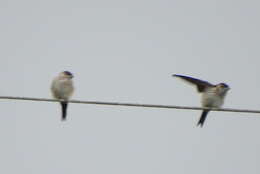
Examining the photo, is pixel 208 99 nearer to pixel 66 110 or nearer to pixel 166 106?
pixel 66 110

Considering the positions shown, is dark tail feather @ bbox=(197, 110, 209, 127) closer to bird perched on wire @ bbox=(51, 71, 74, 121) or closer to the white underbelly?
the white underbelly

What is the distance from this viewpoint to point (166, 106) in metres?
9.34

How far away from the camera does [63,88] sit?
12891 millimetres

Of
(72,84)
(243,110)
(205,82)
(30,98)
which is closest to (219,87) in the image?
(205,82)

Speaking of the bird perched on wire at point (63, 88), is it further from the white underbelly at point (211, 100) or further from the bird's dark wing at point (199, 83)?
the white underbelly at point (211, 100)

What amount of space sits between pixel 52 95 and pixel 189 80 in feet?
7.15

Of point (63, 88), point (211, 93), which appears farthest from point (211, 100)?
point (63, 88)

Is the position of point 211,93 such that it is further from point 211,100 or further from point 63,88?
point 63,88

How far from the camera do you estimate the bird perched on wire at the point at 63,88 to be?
12898 millimetres

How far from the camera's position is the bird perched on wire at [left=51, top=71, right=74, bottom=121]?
42.3 feet

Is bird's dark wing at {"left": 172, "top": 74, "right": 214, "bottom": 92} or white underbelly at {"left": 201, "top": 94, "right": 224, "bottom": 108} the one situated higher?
bird's dark wing at {"left": 172, "top": 74, "right": 214, "bottom": 92}

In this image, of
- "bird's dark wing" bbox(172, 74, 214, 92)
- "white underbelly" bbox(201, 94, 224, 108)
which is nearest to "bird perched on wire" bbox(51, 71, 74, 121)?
"bird's dark wing" bbox(172, 74, 214, 92)

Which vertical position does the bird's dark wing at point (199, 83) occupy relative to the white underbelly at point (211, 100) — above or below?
above

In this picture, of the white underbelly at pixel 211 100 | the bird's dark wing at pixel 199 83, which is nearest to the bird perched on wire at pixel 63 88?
the bird's dark wing at pixel 199 83
